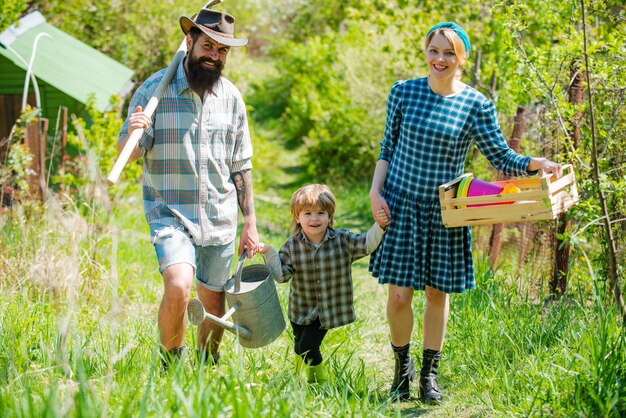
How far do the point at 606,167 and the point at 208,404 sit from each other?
9.52ft

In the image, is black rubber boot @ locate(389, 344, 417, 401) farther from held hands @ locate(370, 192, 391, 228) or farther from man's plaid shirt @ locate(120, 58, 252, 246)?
man's plaid shirt @ locate(120, 58, 252, 246)

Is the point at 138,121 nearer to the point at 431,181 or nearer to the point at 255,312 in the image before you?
the point at 255,312

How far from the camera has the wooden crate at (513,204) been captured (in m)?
3.29

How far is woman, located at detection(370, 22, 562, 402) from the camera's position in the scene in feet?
12.2

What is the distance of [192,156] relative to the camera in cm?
373

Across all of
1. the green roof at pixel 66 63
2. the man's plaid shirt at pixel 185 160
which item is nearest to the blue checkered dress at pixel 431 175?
the man's plaid shirt at pixel 185 160

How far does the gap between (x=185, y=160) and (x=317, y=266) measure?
801 mm

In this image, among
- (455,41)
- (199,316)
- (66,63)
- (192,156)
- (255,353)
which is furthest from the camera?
(66,63)

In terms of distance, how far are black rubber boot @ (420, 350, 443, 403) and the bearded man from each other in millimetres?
976

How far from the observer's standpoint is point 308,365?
3.68 m

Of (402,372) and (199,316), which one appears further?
(402,372)

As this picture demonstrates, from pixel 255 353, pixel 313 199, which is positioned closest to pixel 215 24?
pixel 313 199

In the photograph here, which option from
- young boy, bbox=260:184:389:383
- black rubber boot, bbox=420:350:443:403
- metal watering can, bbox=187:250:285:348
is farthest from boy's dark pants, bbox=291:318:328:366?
black rubber boot, bbox=420:350:443:403

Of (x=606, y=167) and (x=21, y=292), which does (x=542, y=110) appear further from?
(x=21, y=292)
